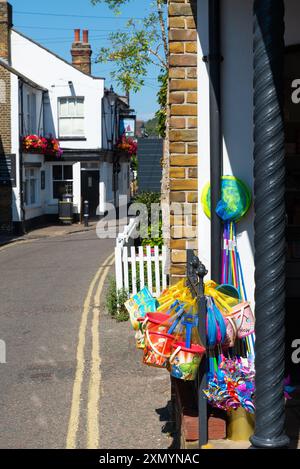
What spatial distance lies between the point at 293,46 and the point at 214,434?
2.81m

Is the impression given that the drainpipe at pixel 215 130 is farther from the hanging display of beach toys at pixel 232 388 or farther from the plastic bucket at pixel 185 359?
the plastic bucket at pixel 185 359

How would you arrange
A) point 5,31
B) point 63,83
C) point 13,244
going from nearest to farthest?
point 13,244, point 5,31, point 63,83

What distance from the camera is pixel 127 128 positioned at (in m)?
40.9

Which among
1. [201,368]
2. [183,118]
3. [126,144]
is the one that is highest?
[126,144]

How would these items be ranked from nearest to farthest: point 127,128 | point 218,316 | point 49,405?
point 218,316, point 49,405, point 127,128

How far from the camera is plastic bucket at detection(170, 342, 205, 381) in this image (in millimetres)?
4004

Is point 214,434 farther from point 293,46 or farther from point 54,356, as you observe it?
point 54,356

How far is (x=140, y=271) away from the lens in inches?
463

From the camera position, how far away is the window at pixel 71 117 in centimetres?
3497

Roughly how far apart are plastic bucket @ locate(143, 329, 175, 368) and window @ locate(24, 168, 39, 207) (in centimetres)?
2722

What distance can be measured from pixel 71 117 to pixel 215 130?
30.8 m

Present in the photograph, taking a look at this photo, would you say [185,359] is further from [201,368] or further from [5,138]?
[5,138]

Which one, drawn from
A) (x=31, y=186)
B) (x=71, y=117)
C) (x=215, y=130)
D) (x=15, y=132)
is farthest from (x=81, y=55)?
(x=215, y=130)

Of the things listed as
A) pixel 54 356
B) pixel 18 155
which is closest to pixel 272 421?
pixel 54 356
